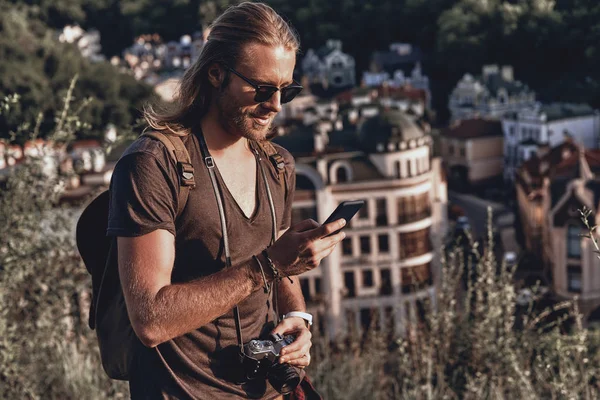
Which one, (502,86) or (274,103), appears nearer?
(274,103)

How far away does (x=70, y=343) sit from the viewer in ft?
16.2

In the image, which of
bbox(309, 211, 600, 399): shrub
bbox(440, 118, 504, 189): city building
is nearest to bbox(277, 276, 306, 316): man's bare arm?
bbox(309, 211, 600, 399): shrub

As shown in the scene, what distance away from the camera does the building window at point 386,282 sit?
1817 cm

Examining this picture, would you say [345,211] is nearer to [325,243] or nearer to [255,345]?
[325,243]

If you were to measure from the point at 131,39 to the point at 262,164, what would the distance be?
65966 millimetres

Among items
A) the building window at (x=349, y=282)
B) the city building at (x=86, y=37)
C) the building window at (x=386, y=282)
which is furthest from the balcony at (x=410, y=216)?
the city building at (x=86, y=37)

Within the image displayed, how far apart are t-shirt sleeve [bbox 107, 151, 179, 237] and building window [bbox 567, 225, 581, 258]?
17.7 m

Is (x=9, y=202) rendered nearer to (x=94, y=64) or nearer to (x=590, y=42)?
(x=94, y=64)

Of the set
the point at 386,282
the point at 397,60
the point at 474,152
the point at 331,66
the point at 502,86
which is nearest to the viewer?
the point at 386,282

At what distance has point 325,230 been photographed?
2023 millimetres

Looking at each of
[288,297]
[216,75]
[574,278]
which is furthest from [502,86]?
[216,75]

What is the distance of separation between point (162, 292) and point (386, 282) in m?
16.4

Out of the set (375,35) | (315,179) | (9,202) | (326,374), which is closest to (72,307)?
(9,202)

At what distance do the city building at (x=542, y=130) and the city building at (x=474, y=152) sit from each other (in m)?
0.76
